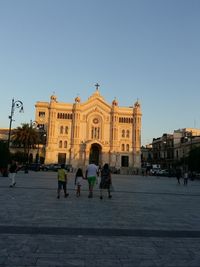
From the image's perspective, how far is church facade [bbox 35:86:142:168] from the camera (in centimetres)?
8638

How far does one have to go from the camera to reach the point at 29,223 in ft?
27.2

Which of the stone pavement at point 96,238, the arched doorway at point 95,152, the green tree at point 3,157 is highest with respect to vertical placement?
the arched doorway at point 95,152

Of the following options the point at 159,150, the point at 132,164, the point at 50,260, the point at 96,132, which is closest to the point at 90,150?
the point at 96,132

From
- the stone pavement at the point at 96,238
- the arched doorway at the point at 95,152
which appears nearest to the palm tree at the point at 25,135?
the arched doorway at the point at 95,152

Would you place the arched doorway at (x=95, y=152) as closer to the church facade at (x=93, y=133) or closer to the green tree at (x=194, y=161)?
the church facade at (x=93, y=133)

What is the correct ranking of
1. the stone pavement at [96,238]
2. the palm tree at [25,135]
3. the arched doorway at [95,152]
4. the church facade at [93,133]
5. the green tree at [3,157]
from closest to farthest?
the stone pavement at [96,238]
the green tree at [3,157]
the palm tree at [25,135]
the church facade at [93,133]
the arched doorway at [95,152]

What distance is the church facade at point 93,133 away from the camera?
86375 millimetres

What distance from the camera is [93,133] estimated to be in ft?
294

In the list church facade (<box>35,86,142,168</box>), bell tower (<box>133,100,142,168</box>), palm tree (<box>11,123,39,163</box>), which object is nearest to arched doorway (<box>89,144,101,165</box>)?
church facade (<box>35,86,142,168</box>)

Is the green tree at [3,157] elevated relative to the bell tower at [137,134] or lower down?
lower down

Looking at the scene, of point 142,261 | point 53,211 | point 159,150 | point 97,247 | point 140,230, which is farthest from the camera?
point 159,150

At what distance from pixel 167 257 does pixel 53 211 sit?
571cm

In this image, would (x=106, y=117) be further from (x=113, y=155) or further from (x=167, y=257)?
(x=167, y=257)

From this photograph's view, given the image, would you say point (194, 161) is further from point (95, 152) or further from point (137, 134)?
point (95, 152)
